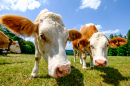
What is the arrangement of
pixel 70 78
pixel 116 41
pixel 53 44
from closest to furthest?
pixel 53 44 < pixel 70 78 < pixel 116 41

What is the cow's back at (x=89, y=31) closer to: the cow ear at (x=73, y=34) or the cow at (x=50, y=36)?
the cow ear at (x=73, y=34)

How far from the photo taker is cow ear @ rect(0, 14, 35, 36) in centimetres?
195

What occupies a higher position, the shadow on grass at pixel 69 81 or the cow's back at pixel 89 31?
the cow's back at pixel 89 31

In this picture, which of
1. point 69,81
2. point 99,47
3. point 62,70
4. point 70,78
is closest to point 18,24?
point 62,70

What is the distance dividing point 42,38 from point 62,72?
952 millimetres

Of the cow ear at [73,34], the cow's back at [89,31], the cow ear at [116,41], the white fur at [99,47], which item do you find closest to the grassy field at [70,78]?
the white fur at [99,47]

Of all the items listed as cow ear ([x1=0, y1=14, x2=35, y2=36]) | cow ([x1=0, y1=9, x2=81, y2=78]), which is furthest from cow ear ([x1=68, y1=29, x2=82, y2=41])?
cow ear ([x1=0, y1=14, x2=35, y2=36])

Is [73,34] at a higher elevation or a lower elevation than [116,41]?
higher

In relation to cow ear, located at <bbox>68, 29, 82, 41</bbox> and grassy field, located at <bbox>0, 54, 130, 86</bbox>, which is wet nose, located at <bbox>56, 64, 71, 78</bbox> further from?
cow ear, located at <bbox>68, 29, 82, 41</bbox>

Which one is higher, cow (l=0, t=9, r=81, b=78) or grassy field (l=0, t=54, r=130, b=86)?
cow (l=0, t=9, r=81, b=78)

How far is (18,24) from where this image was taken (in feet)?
6.93

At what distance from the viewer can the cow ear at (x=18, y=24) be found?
6.40 ft

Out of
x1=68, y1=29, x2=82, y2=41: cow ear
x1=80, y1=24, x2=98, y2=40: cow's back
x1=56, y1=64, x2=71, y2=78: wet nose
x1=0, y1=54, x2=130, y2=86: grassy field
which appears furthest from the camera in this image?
x1=80, y1=24, x2=98, y2=40: cow's back

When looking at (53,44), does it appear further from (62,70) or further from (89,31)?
(89,31)
